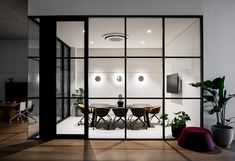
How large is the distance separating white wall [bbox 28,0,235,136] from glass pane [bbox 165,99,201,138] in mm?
351

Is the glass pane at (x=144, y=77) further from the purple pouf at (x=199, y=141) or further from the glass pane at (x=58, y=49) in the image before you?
the glass pane at (x=58, y=49)

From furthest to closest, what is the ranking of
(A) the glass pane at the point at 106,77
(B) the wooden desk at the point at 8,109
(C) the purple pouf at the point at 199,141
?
(B) the wooden desk at the point at 8,109, (A) the glass pane at the point at 106,77, (C) the purple pouf at the point at 199,141

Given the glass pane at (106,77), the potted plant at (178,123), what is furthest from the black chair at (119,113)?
the potted plant at (178,123)

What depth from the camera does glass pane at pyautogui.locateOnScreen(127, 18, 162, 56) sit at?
18.2 ft

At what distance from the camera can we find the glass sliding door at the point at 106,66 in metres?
5.54

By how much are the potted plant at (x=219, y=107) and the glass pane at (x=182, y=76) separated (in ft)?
1.69

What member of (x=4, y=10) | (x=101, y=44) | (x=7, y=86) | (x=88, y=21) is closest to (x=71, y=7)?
(x=88, y=21)

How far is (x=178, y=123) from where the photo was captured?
17.9 ft

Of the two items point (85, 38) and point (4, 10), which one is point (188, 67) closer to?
point (85, 38)

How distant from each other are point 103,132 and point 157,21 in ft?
11.1

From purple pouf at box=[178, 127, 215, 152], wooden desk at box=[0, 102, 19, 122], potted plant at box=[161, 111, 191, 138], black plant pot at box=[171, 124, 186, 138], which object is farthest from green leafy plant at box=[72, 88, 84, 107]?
wooden desk at box=[0, 102, 19, 122]

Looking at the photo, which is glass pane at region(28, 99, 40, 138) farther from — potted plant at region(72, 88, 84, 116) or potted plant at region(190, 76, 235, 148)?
potted plant at region(190, 76, 235, 148)

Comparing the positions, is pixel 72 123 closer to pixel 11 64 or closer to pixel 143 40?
pixel 143 40

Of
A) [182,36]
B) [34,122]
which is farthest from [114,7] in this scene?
[34,122]
